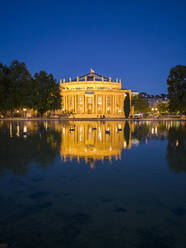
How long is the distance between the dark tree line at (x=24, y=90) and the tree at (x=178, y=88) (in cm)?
3543

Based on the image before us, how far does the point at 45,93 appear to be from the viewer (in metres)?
68.7

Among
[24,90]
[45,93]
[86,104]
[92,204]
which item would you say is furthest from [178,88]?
[92,204]

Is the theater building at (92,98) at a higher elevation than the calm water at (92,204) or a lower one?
higher

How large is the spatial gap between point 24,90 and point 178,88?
150ft

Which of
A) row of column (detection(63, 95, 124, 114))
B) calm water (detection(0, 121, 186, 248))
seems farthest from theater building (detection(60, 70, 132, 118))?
calm water (detection(0, 121, 186, 248))

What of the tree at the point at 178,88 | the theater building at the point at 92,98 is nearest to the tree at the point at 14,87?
the theater building at the point at 92,98

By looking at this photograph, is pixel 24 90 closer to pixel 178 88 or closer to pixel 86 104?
pixel 86 104

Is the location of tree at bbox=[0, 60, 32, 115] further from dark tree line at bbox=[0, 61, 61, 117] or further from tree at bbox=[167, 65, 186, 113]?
tree at bbox=[167, 65, 186, 113]

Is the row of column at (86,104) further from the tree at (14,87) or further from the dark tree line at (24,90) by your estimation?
the tree at (14,87)

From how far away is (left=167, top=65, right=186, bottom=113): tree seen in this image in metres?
63.2

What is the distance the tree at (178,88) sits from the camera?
6322 cm

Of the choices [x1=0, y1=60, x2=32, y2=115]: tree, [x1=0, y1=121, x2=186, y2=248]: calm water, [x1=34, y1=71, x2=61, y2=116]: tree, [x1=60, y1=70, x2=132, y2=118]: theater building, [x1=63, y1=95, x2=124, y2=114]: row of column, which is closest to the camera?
[x1=0, y1=121, x2=186, y2=248]: calm water

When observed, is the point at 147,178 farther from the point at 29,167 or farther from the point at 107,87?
the point at 107,87

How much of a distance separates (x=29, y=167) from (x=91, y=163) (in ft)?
8.00
